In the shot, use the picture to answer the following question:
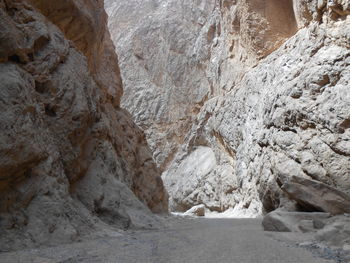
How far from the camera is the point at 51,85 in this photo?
8438 millimetres

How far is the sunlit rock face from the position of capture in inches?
465

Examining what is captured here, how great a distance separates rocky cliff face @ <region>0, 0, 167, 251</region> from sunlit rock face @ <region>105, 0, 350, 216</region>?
18.1 feet

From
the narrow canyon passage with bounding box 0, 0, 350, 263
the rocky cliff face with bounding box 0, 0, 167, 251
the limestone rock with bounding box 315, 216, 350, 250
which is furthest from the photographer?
the rocky cliff face with bounding box 0, 0, 167, 251

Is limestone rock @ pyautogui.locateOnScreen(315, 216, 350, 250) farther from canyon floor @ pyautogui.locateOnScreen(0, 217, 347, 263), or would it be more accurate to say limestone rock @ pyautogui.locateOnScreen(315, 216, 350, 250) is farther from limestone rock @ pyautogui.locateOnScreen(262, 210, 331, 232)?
limestone rock @ pyautogui.locateOnScreen(262, 210, 331, 232)

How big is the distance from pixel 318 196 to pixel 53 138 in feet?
20.7

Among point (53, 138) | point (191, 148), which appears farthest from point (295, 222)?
point (191, 148)

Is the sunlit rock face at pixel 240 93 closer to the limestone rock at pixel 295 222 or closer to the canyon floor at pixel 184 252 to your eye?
the limestone rock at pixel 295 222

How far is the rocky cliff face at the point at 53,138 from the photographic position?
5.91 meters

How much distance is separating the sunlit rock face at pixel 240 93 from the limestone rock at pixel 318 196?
0.73 m

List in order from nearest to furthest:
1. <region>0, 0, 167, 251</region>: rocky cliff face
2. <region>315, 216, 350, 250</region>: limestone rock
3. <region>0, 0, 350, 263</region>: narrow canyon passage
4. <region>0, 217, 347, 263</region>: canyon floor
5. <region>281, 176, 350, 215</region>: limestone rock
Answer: <region>0, 217, 347, 263</region>: canyon floor
<region>315, 216, 350, 250</region>: limestone rock
<region>0, 0, 350, 263</region>: narrow canyon passage
<region>0, 0, 167, 251</region>: rocky cliff face
<region>281, 176, 350, 215</region>: limestone rock

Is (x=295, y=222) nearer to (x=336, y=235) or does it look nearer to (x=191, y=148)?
(x=336, y=235)

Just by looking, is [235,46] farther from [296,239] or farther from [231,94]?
[296,239]

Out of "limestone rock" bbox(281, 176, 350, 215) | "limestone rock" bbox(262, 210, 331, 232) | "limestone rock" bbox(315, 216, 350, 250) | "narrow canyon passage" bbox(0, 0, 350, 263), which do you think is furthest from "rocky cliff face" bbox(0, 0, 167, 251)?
"limestone rock" bbox(315, 216, 350, 250)

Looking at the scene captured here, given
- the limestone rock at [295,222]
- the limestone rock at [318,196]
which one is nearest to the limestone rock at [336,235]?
the limestone rock at [295,222]
